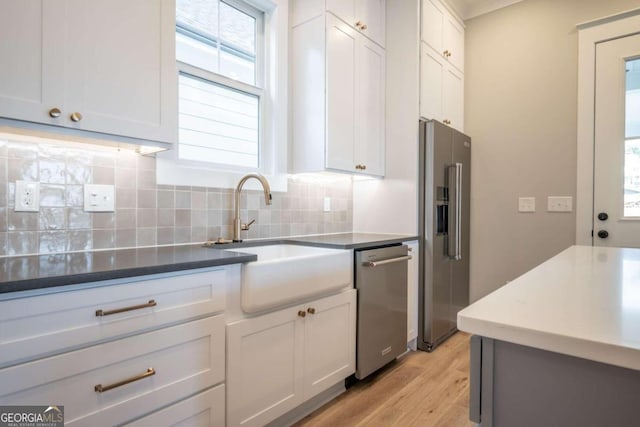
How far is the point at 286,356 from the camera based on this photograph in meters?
1.66

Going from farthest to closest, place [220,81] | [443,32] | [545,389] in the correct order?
[443,32], [220,81], [545,389]

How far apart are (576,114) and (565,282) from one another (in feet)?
8.24

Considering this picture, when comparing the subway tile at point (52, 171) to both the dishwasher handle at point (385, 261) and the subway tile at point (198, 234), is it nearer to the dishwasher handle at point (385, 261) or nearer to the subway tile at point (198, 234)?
the subway tile at point (198, 234)

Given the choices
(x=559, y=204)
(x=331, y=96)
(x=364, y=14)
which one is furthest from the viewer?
(x=559, y=204)

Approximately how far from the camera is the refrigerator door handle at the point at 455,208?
286cm

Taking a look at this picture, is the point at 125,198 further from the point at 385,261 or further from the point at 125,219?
the point at 385,261

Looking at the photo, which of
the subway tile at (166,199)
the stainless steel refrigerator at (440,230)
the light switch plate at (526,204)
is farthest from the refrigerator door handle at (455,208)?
the subway tile at (166,199)

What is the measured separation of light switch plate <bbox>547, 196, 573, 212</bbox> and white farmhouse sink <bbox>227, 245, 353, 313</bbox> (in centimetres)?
198

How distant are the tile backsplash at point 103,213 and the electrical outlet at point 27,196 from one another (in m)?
0.02

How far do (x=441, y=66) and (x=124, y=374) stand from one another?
9.97 ft

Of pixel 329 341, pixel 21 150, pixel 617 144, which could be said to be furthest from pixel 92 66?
pixel 617 144

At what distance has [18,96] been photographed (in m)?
1.15

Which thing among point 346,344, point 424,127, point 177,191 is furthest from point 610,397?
point 424,127

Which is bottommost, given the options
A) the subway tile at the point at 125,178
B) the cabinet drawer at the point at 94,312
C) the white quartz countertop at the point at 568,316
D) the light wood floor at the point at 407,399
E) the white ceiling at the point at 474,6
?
the light wood floor at the point at 407,399
